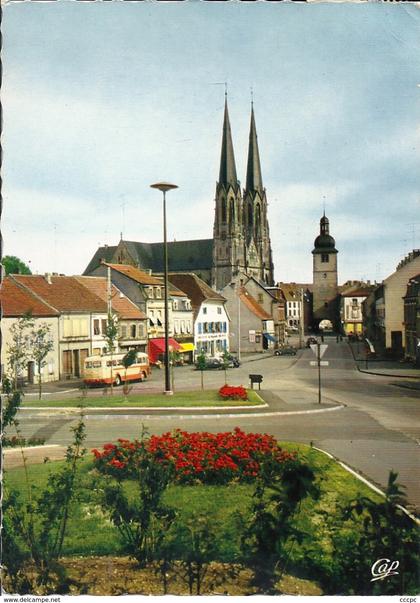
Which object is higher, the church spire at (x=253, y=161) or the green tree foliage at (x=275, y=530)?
the church spire at (x=253, y=161)

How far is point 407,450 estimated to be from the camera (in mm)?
5418

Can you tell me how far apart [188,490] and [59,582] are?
131 cm

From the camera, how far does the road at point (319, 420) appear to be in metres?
5.44

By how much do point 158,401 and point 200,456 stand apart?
1.17 m

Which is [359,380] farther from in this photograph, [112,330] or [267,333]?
[112,330]

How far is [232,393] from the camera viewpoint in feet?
20.2

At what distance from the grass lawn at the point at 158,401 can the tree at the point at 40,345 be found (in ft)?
1.48

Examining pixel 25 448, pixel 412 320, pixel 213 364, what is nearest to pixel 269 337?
pixel 213 364

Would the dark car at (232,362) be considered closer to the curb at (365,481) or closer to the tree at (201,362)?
the tree at (201,362)

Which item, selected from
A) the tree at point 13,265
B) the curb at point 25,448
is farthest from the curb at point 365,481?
the tree at point 13,265

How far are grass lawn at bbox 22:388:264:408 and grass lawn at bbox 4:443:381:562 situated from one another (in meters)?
0.93

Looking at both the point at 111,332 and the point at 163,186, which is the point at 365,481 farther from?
the point at 163,186

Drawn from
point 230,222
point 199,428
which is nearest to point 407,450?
point 199,428

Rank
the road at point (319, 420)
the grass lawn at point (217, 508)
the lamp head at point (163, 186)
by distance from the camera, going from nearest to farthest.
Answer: the grass lawn at point (217, 508), the road at point (319, 420), the lamp head at point (163, 186)
